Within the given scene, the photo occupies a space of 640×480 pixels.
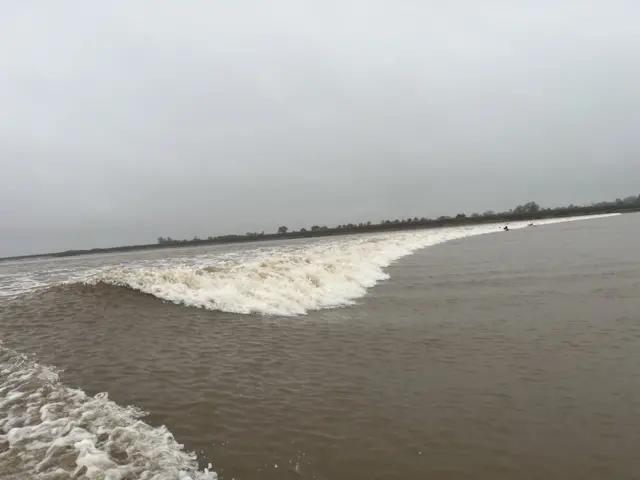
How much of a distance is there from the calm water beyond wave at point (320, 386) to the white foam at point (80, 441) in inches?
1.1

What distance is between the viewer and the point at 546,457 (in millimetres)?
4688

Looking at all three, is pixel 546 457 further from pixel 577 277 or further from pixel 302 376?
pixel 577 277

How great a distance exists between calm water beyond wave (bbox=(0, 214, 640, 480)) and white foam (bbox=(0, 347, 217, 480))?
0.09ft

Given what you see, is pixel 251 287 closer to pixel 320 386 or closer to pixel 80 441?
pixel 320 386

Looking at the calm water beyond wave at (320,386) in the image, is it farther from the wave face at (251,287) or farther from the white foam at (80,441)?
the wave face at (251,287)

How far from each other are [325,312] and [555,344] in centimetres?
692

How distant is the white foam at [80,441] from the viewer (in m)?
4.63

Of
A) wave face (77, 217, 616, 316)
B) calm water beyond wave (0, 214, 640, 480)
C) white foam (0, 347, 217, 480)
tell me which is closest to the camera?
white foam (0, 347, 217, 480)

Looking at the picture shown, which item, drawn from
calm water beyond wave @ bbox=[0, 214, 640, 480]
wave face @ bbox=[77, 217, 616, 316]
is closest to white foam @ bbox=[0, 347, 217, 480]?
calm water beyond wave @ bbox=[0, 214, 640, 480]

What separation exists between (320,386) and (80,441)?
3.60 meters

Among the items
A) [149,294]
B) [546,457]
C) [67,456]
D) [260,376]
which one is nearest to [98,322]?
[149,294]

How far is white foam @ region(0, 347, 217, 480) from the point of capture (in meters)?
4.63

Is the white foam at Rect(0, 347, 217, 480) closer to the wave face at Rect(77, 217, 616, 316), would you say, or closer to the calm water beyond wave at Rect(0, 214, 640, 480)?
the calm water beyond wave at Rect(0, 214, 640, 480)

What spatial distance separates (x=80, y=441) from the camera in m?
5.26
